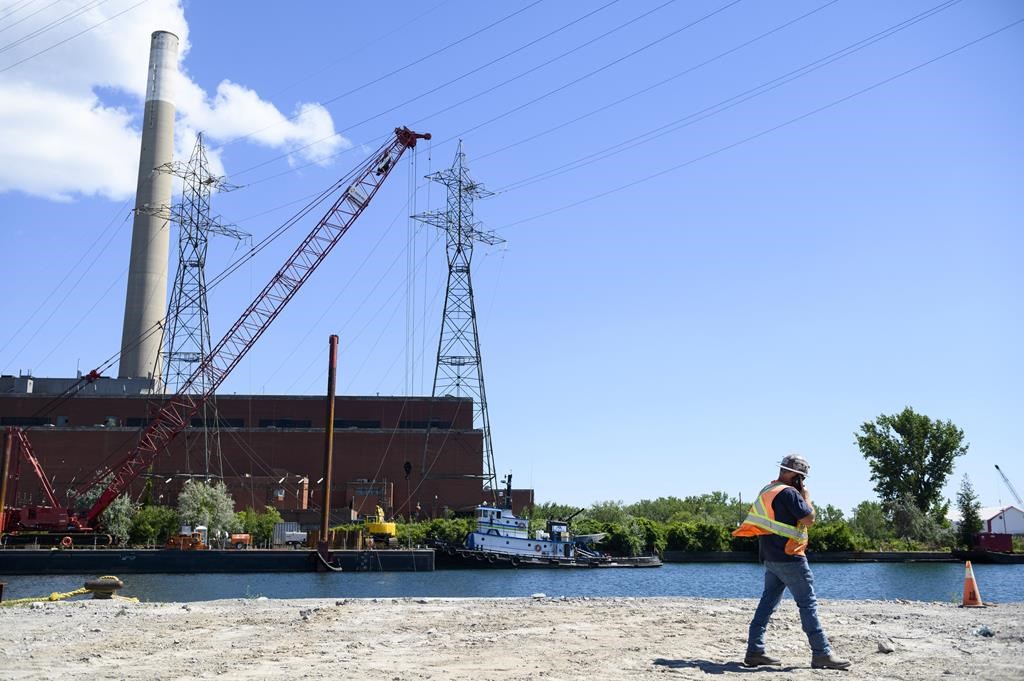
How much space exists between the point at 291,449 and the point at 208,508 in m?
10.6

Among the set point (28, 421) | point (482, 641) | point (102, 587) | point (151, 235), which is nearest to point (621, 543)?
point (28, 421)

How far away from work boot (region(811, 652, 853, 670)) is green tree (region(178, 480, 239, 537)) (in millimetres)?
63533

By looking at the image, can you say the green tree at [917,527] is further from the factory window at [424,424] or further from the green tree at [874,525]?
the factory window at [424,424]

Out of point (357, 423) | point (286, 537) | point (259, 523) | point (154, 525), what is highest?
point (357, 423)

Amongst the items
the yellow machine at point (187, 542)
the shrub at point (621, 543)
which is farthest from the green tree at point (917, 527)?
the yellow machine at point (187, 542)

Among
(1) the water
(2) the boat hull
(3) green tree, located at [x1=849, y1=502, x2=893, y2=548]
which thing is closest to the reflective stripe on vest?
(1) the water

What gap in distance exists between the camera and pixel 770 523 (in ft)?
30.9

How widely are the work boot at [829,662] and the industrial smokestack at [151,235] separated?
90.4 meters

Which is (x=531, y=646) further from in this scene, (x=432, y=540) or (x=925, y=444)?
(x=925, y=444)

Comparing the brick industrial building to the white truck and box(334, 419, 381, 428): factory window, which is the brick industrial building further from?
the white truck

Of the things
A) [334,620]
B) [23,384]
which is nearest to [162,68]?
[23,384]

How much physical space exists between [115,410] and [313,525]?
22026 millimetres

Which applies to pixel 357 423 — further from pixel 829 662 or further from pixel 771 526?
pixel 829 662

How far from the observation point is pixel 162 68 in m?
96.8
